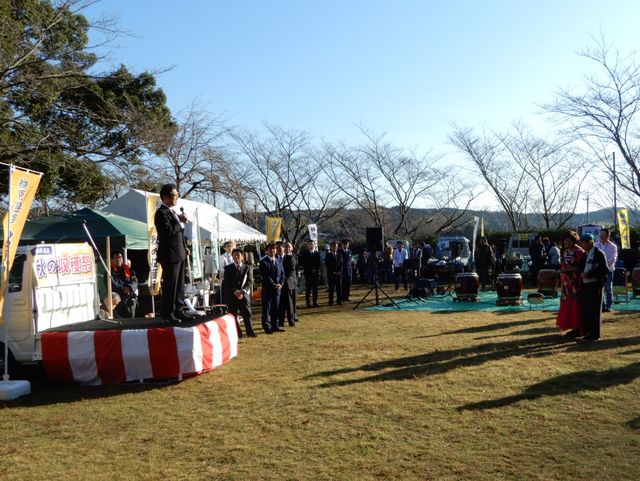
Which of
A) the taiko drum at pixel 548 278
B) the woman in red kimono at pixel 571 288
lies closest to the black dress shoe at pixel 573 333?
the woman in red kimono at pixel 571 288

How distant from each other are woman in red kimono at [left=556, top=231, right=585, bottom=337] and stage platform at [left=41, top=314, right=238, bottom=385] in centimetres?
627

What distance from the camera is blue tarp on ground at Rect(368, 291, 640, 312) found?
13.4 meters

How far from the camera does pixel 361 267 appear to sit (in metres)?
24.8

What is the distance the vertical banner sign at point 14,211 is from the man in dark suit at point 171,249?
1.77 metres

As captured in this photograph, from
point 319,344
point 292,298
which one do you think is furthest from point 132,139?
point 319,344

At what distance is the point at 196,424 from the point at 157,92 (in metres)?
16.7

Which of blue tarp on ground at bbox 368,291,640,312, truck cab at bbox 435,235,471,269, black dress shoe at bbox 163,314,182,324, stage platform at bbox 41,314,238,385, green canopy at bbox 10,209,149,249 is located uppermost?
green canopy at bbox 10,209,149,249

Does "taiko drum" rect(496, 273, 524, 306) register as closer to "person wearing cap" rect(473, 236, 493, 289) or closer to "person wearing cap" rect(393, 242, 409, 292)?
"person wearing cap" rect(473, 236, 493, 289)

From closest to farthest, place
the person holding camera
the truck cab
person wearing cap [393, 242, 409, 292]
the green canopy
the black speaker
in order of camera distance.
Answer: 1. the person holding camera
2. the green canopy
3. the black speaker
4. person wearing cap [393, 242, 409, 292]
5. the truck cab

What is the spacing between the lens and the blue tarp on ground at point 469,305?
44.0 ft

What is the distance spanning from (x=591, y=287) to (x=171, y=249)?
6735 millimetres

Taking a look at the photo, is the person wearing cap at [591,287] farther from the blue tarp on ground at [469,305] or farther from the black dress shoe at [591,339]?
the blue tarp on ground at [469,305]

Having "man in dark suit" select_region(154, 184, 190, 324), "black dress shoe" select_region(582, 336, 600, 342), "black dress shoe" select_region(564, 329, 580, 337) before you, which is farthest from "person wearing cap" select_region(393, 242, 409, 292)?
"man in dark suit" select_region(154, 184, 190, 324)

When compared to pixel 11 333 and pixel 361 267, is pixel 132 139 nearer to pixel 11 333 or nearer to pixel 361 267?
pixel 11 333
